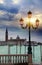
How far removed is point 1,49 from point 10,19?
11.3 feet

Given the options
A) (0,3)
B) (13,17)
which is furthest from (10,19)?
(0,3)

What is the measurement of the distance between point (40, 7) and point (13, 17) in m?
1.43

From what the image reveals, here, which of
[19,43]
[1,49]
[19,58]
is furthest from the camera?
[1,49]

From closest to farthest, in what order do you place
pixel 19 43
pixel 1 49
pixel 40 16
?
1. pixel 40 16
2. pixel 19 43
3. pixel 1 49

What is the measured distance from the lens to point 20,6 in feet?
39.3

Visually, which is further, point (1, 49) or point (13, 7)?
point (1, 49)

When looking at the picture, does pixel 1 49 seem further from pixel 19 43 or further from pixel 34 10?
pixel 34 10

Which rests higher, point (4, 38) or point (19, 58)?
point (4, 38)

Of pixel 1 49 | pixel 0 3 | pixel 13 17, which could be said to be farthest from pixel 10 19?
pixel 1 49

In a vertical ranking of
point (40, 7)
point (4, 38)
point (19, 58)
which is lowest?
point (19, 58)

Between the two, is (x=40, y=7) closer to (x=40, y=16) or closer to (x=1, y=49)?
(x=40, y=16)

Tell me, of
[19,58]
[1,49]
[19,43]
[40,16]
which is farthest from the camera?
[1,49]

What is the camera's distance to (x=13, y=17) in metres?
11.9

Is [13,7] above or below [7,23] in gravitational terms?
above
